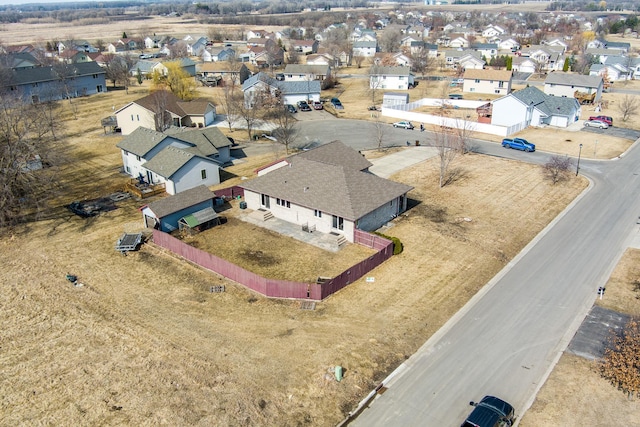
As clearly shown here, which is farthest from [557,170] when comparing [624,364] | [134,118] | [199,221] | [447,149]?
[134,118]

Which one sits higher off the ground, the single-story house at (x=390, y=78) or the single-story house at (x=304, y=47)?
the single-story house at (x=304, y=47)

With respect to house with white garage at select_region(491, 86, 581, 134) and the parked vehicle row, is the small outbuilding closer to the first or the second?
the parked vehicle row

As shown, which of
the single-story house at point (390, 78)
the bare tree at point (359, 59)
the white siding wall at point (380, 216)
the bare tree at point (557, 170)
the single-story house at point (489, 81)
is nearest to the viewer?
the white siding wall at point (380, 216)

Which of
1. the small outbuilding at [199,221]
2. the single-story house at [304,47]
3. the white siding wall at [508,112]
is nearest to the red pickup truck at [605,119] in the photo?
the white siding wall at [508,112]

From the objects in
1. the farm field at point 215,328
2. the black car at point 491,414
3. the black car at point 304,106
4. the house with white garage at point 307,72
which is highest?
the house with white garage at point 307,72

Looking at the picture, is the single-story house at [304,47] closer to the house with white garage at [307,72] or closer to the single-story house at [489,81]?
the house with white garage at [307,72]

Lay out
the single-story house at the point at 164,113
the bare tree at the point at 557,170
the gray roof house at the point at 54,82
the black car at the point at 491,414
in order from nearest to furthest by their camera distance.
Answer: the black car at the point at 491,414, the bare tree at the point at 557,170, the single-story house at the point at 164,113, the gray roof house at the point at 54,82

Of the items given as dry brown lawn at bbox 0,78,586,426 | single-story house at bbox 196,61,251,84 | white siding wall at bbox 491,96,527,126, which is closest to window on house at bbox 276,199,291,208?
dry brown lawn at bbox 0,78,586,426
